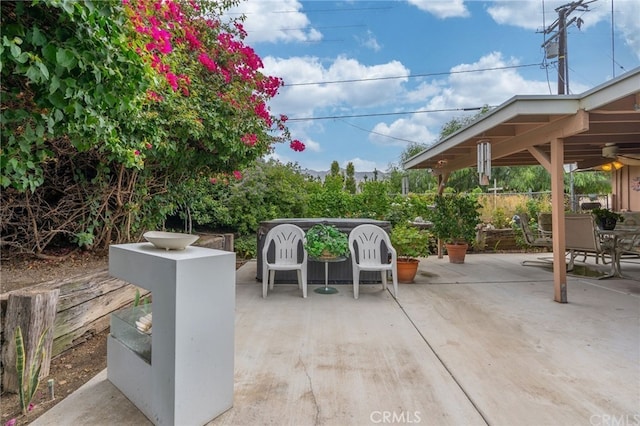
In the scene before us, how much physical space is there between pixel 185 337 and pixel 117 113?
133cm

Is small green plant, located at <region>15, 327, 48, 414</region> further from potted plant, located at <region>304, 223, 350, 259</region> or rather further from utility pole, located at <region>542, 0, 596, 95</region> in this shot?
utility pole, located at <region>542, 0, 596, 95</region>

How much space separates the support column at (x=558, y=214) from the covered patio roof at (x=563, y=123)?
0.65 feet

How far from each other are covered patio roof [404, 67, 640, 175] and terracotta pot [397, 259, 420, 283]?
2004 mm

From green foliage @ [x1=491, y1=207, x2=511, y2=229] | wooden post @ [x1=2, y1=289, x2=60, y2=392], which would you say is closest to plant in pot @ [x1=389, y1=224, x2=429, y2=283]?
wooden post @ [x1=2, y1=289, x2=60, y2=392]

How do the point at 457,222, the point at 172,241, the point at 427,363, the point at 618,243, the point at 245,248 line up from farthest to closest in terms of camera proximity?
the point at 245,248 → the point at 457,222 → the point at 618,243 → the point at 427,363 → the point at 172,241

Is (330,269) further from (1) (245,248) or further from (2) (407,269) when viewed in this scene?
(1) (245,248)

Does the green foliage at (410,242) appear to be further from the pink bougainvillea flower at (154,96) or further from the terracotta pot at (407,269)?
the pink bougainvillea flower at (154,96)

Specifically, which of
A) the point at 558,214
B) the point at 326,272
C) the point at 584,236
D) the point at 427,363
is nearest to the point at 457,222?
the point at 584,236

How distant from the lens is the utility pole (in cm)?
1047

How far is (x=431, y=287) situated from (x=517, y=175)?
16813 mm

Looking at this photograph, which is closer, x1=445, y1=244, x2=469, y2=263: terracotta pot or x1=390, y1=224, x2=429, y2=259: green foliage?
x1=390, y1=224, x2=429, y2=259: green foliage

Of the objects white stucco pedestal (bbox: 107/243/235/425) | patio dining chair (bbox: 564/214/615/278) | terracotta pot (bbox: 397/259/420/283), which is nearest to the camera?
white stucco pedestal (bbox: 107/243/235/425)

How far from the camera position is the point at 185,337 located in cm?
163

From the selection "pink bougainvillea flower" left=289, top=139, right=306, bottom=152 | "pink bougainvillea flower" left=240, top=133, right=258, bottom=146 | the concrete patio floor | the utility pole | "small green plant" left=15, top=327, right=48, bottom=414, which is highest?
the utility pole
